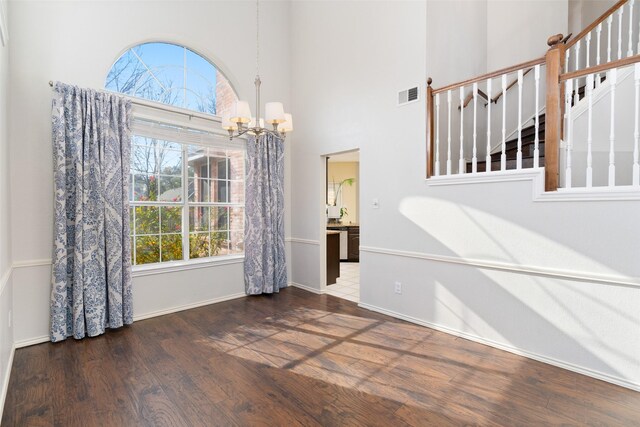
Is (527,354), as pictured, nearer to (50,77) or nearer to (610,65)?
(610,65)

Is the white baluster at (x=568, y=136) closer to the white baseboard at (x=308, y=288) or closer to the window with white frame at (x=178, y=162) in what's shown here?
the white baseboard at (x=308, y=288)

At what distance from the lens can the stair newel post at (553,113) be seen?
265 cm

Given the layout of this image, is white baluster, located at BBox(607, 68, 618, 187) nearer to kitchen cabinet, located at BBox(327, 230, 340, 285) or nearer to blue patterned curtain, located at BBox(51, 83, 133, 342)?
kitchen cabinet, located at BBox(327, 230, 340, 285)

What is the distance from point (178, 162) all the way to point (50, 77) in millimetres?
1476

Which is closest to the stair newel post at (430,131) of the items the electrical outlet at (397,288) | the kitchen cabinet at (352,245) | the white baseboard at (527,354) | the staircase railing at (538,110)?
the staircase railing at (538,110)

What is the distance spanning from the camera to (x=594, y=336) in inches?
97.7

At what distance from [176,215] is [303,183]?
1.94 m

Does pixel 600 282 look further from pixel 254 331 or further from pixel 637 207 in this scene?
pixel 254 331

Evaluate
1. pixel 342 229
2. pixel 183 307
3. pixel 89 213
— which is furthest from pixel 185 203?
pixel 342 229

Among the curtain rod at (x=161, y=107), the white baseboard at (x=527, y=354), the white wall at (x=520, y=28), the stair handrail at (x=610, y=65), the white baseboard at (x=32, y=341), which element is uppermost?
the white wall at (x=520, y=28)

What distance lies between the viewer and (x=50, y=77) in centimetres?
315

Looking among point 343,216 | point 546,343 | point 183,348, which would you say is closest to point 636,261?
point 546,343

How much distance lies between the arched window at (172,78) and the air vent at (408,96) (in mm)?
2403

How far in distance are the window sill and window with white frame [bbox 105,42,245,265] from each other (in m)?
0.09
